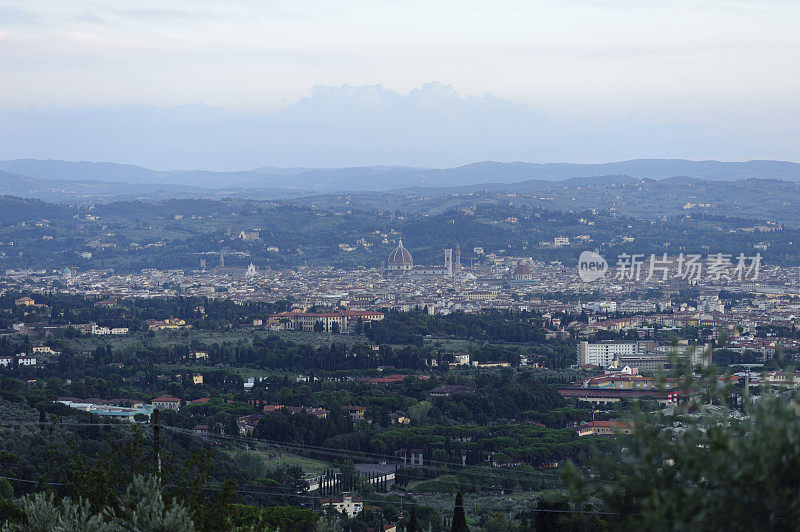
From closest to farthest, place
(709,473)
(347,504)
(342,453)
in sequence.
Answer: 1. (709,473)
2. (347,504)
3. (342,453)

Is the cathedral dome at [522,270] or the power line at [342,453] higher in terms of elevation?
the power line at [342,453]

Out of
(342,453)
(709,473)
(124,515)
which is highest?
(709,473)

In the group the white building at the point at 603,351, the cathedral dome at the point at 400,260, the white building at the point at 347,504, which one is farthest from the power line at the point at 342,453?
the cathedral dome at the point at 400,260

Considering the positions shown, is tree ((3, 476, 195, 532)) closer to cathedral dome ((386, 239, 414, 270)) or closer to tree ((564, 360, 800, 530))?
tree ((564, 360, 800, 530))

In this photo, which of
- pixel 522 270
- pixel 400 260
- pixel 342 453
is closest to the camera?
pixel 342 453

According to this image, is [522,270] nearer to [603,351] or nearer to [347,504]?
[603,351]

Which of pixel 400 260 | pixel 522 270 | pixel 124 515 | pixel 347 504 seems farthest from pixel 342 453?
pixel 400 260

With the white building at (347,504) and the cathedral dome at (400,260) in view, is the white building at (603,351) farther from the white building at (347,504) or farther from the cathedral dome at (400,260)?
the cathedral dome at (400,260)

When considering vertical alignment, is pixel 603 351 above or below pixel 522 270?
above

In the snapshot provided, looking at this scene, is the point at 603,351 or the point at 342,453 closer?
the point at 342,453

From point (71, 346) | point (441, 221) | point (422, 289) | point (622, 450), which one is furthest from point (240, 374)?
point (441, 221)

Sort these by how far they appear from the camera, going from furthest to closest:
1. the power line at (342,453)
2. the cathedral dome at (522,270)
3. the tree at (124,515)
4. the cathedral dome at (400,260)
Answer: the cathedral dome at (400,260), the cathedral dome at (522,270), the power line at (342,453), the tree at (124,515)

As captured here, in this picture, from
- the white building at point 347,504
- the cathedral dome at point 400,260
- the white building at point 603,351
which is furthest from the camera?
the cathedral dome at point 400,260
